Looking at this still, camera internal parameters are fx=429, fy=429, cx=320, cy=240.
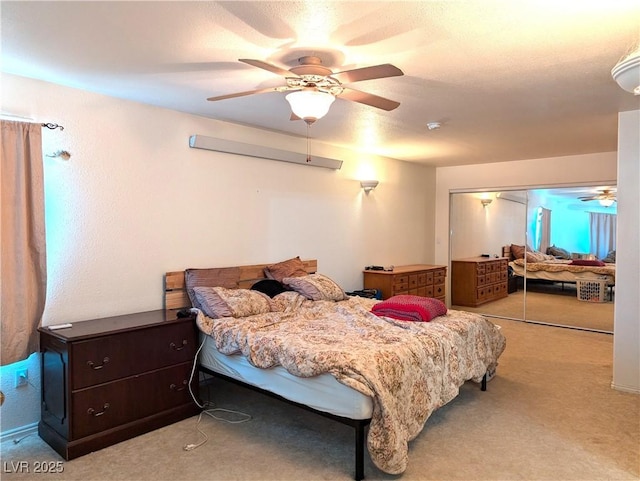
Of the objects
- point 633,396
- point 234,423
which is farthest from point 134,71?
point 633,396

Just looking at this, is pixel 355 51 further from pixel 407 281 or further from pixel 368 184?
pixel 407 281

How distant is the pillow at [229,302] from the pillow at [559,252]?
4.60m

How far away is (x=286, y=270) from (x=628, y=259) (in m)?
3.10

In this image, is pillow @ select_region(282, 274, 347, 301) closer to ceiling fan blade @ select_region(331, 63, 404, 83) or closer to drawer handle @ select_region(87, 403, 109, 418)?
drawer handle @ select_region(87, 403, 109, 418)

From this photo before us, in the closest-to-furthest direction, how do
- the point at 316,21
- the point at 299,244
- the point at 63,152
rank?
1. the point at 316,21
2. the point at 63,152
3. the point at 299,244

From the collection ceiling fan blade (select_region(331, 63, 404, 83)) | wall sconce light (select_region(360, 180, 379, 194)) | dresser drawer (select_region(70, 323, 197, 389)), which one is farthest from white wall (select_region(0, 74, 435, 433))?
ceiling fan blade (select_region(331, 63, 404, 83))

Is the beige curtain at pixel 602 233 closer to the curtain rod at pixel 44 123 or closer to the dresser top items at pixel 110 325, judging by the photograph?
the dresser top items at pixel 110 325

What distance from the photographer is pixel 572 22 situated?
6.95 ft

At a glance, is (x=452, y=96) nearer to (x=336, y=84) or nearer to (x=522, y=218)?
(x=336, y=84)

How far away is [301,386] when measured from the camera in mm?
2600

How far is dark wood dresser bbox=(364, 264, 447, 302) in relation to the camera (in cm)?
550

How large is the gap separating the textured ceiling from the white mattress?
74.3 inches

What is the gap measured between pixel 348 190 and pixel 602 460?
3.78 metres

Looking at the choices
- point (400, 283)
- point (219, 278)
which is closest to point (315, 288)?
point (219, 278)
